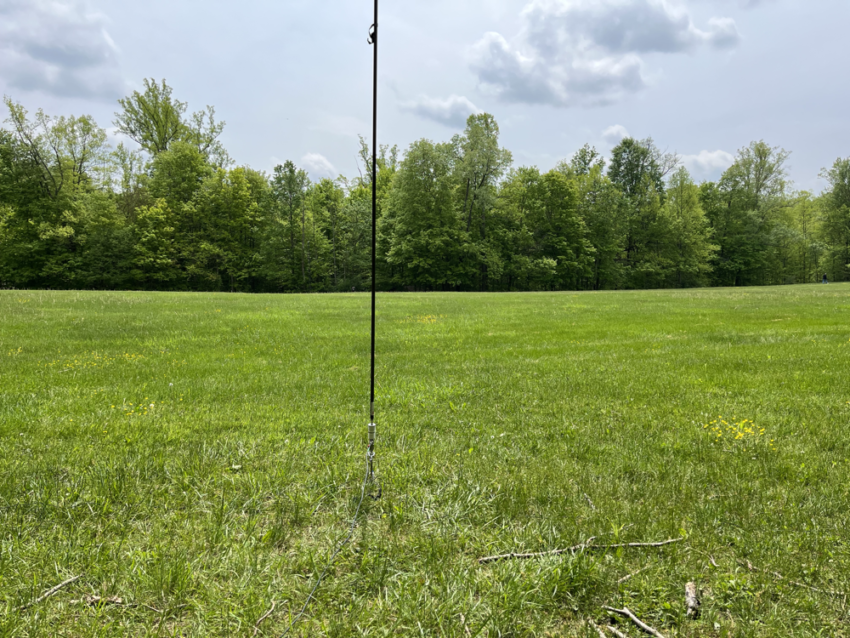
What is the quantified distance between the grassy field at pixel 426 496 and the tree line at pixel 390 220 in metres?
37.4

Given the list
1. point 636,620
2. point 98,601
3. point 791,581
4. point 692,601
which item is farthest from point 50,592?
point 791,581

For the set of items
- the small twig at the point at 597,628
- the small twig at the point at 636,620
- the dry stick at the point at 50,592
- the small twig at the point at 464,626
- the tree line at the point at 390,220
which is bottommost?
the small twig at the point at 464,626

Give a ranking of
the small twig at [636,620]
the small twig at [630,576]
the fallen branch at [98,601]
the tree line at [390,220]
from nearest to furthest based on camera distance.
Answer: the small twig at [636,620] → the fallen branch at [98,601] → the small twig at [630,576] → the tree line at [390,220]

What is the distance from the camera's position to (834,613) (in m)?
2.14

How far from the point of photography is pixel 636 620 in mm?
2059

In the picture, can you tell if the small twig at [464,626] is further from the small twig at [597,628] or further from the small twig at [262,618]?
the small twig at [262,618]

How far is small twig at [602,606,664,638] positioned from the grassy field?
2.7 inches

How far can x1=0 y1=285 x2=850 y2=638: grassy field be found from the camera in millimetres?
2164

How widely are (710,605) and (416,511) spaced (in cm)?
176

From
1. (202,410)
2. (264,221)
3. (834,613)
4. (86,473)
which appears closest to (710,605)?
(834,613)

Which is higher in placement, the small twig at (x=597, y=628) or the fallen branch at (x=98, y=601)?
the fallen branch at (x=98, y=601)

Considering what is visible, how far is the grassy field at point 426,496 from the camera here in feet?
7.10

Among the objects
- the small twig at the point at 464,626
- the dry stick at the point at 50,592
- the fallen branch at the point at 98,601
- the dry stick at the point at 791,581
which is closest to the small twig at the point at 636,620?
the small twig at the point at 464,626

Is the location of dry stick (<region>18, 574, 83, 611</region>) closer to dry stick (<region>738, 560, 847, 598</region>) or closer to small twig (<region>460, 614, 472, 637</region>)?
small twig (<region>460, 614, 472, 637</region>)
